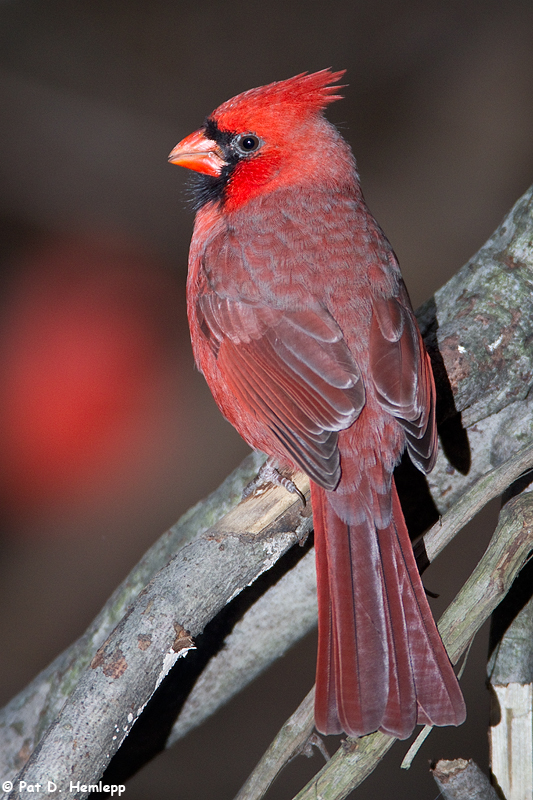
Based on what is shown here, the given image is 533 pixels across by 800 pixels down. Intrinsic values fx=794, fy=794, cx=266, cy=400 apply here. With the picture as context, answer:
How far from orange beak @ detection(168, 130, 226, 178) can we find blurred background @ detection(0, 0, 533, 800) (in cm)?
152

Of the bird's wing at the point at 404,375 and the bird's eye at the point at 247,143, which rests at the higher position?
the bird's eye at the point at 247,143

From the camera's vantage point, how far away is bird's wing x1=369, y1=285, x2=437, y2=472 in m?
1.73

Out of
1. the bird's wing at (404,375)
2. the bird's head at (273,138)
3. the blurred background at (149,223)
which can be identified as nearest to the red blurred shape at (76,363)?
the blurred background at (149,223)

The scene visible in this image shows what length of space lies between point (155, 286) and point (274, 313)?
2155 millimetres

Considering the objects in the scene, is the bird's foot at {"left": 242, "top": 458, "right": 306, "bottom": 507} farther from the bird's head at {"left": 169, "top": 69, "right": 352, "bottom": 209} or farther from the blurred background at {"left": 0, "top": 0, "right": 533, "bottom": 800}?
the blurred background at {"left": 0, "top": 0, "right": 533, "bottom": 800}

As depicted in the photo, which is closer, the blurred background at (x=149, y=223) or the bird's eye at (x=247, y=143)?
the bird's eye at (x=247, y=143)

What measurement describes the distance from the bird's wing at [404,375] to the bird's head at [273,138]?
0.51 metres

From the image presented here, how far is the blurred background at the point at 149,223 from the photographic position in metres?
3.46

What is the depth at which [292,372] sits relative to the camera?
183 centimetres

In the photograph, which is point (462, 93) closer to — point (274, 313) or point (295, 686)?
point (274, 313)

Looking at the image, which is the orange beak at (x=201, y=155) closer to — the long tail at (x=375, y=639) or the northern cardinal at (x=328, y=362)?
the northern cardinal at (x=328, y=362)

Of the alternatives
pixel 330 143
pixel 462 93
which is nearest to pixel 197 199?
pixel 330 143

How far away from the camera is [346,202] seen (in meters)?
2.10

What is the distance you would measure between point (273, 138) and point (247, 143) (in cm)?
7
